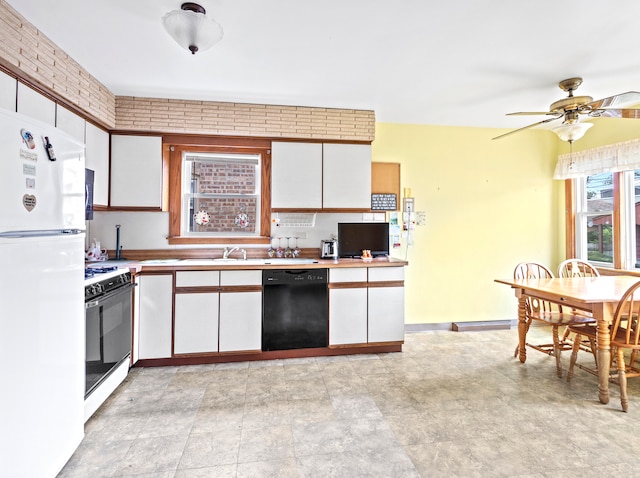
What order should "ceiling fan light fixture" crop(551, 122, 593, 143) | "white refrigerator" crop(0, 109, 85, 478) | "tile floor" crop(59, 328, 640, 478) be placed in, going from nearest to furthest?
"white refrigerator" crop(0, 109, 85, 478) → "tile floor" crop(59, 328, 640, 478) → "ceiling fan light fixture" crop(551, 122, 593, 143)

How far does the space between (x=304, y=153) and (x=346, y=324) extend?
190cm

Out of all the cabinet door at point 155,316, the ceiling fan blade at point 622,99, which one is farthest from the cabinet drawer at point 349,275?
the ceiling fan blade at point 622,99

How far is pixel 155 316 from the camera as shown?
297 cm

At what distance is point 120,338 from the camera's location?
8.32 ft

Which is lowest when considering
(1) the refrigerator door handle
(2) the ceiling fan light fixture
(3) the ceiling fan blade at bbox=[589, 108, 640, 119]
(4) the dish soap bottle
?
(1) the refrigerator door handle

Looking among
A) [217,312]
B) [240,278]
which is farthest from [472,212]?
[217,312]

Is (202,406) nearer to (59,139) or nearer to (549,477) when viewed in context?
(59,139)

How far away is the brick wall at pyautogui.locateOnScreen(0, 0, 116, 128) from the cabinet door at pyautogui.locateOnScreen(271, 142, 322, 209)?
165cm

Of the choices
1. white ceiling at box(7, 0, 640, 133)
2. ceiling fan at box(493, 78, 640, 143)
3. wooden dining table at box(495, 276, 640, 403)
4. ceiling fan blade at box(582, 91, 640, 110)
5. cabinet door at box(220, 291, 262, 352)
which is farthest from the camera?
cabinet door at box(220, 291, 262, 352)

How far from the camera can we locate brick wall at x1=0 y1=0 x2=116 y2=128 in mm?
1957

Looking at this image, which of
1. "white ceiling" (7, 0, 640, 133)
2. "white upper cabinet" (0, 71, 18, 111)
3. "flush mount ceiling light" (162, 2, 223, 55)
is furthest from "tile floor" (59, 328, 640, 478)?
"white ceiling" (7, 0, 640, 133)

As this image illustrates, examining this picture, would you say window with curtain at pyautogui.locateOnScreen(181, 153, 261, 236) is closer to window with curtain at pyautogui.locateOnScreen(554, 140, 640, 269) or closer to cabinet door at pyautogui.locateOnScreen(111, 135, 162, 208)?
cabinet door at pyautogui.locateOnScreen(111, 135, 162, 208)

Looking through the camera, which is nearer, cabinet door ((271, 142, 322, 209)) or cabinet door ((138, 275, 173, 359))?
cabinet door ((138, 275, 173, 359))

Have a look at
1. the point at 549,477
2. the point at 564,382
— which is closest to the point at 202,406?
the point at 549,477
